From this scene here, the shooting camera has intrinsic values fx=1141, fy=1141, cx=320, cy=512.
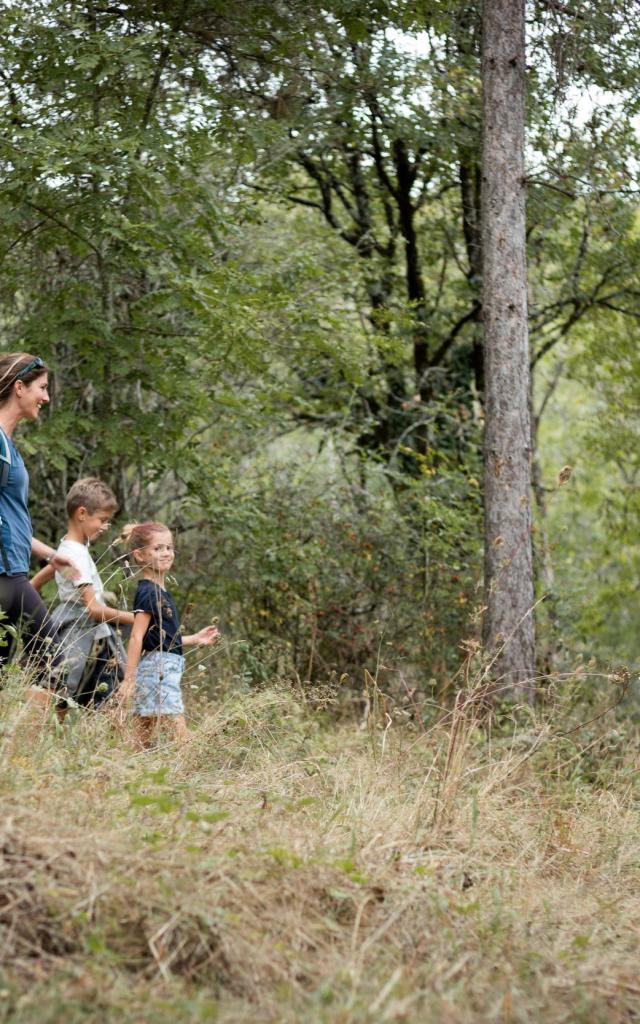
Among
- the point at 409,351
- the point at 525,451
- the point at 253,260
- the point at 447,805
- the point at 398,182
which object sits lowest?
the point at 447,805

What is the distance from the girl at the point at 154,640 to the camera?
18.7 feet

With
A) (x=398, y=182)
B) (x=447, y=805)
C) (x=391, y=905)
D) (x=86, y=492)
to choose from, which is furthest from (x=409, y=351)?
(x=391, y=905)

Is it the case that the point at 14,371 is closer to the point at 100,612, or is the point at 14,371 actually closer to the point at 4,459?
the point at 4,459

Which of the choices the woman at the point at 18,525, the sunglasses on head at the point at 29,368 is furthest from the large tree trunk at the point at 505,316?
the sunglasses on head at the point at 29,368

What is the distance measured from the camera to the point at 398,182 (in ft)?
39.3

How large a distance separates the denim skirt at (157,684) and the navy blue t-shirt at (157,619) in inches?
1.8

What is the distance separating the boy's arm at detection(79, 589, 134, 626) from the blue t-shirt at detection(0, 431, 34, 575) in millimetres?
341

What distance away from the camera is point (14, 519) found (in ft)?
18.1

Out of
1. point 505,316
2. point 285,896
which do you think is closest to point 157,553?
point 285,896

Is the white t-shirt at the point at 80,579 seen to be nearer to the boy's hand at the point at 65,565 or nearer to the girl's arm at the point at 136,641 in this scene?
the boy's hand at the point at 65,565

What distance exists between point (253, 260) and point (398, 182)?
7.99ft

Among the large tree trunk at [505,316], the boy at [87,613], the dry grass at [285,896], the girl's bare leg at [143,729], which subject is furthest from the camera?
the large tree trunk at [505,316]

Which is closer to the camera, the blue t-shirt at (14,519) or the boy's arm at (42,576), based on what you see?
the blue t-shirt at (14,519)

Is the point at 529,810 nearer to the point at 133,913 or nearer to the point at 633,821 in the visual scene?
the point at 633,821
